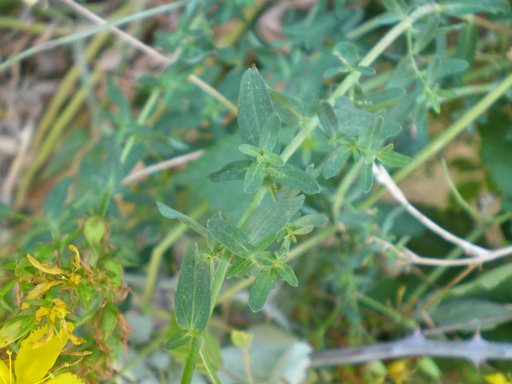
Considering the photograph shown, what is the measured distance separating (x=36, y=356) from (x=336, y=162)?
0.21 meters

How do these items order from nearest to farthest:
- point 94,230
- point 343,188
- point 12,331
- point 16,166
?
point 12,331 → point 94,230 → point 343,188 → point 16,166

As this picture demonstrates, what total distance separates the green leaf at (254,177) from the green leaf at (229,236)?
0.03m

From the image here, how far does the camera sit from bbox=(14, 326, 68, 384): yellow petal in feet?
1.30

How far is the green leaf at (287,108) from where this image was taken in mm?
464

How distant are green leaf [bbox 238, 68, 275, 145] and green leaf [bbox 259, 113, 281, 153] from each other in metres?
0.01

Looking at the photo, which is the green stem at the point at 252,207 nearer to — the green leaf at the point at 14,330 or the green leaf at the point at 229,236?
the green leaf at the point at 229,236

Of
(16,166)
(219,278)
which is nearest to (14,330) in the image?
(219,278)

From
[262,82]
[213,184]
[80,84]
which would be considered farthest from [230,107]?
[80,84]

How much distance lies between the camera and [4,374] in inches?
16.2

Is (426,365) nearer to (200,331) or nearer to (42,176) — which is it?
(200,331)

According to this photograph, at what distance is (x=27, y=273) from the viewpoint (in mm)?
406

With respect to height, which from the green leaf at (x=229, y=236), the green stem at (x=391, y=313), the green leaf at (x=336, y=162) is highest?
the green leaf at (x=336, y=162)

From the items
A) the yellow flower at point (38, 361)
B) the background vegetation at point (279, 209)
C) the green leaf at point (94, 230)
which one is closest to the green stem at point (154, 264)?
the background vegetation at point (279, 209)

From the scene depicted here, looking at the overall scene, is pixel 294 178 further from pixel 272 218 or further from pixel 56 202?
pixel 56 202
